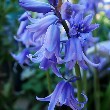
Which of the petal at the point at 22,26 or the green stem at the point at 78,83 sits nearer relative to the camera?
the green stem at the point at 78,83

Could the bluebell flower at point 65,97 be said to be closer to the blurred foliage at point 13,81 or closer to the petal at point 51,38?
the petal at point 51,38

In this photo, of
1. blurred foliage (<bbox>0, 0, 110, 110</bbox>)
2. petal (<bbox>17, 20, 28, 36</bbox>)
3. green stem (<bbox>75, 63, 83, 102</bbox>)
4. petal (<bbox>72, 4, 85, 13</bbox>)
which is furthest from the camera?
blurred foliage (<bbox>0, 0, 110, 110</bbox>)

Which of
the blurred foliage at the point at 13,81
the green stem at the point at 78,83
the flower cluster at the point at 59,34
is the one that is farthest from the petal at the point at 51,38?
the blurred foliage at the point at 13,81

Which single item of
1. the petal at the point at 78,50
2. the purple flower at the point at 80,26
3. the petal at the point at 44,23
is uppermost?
the petal at the point at 44,23

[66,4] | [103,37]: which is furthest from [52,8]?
[103,37]

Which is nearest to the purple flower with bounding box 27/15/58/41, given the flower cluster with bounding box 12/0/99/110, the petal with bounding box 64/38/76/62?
the flower cluster with bounding box 12/0/99/110

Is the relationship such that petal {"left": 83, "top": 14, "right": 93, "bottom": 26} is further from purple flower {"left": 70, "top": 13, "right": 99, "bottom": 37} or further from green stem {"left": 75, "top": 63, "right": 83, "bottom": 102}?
green stem {"left": 75, "top": 63, "right": 83, "bottom": 102}

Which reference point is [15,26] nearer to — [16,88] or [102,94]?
[16,88]
